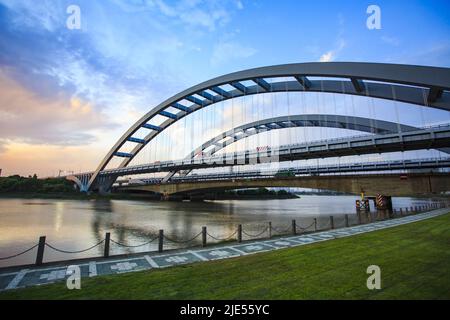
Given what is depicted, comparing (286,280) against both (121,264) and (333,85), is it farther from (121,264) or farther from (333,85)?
(333,85)

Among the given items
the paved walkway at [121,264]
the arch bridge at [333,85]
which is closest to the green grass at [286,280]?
the paved walkway at [121,264]

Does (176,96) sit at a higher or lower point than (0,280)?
higher

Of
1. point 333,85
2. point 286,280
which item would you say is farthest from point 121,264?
point 333,85

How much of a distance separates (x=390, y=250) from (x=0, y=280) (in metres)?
12.1

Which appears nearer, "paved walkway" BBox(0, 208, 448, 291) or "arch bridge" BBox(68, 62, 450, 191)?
"paved walkway" BBox(0, 208, 448, 291)

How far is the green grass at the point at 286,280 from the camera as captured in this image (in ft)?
15.3

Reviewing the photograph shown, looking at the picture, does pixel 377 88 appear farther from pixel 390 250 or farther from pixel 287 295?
pixel 287 295

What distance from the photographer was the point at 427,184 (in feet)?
115

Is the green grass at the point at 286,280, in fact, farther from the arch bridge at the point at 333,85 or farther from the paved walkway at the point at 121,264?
the arch bridge at the point at 333,85

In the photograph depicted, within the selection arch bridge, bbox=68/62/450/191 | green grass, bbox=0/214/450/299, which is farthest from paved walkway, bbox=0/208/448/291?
arch bridge, bbox=68/62/450/191

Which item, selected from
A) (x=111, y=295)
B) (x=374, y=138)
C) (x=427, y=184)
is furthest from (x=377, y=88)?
(x=111, y=295)

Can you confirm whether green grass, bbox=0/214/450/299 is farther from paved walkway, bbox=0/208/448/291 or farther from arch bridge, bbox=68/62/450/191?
arch bridge, bbox=68/62/450/191

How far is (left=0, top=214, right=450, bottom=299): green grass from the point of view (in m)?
4.68

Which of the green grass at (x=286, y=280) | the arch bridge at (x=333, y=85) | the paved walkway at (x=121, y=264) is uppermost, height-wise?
the arch bridge at (x=333, y=85)
